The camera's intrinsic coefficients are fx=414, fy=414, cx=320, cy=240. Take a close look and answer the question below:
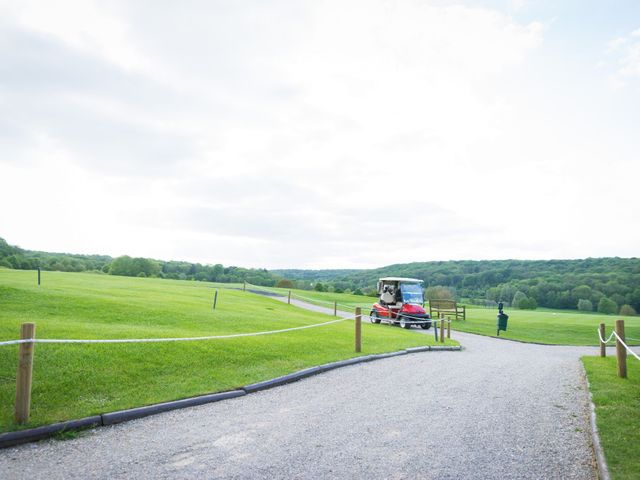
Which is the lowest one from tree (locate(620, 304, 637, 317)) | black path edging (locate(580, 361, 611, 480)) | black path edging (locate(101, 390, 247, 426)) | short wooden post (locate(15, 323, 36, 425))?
tree (locate(620, 304, 637, 317))

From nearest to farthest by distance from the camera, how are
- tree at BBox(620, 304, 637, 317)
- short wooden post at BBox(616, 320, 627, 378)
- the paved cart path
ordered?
the paved cart path → short wooden post at BBox(616, 320, 627, 378) → tree at BBox(620, 304, 637, 317)

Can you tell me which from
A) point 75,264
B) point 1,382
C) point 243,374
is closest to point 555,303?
point 243,374

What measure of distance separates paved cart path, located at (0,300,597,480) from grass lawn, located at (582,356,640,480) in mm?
274

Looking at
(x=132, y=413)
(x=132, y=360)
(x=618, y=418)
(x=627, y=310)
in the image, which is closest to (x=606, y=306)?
(x=627, y=310)

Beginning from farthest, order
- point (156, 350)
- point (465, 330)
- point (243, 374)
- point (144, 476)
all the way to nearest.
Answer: point (465, 330), point (156, 350), point (243, 374), point (144, 476)

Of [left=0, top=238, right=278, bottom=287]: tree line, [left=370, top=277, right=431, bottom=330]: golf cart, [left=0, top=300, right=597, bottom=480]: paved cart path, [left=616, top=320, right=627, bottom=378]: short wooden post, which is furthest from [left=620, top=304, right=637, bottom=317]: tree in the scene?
[left=0, top=238, right=278, bottom=287]: tree line

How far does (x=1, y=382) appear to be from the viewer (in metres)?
6.97

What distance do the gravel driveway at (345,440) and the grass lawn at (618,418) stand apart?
0.86 feet

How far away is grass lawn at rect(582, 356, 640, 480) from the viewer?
4.65 meters

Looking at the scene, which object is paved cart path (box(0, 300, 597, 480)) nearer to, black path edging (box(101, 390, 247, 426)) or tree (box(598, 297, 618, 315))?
black path edging (box(101, 390, 247, 426))

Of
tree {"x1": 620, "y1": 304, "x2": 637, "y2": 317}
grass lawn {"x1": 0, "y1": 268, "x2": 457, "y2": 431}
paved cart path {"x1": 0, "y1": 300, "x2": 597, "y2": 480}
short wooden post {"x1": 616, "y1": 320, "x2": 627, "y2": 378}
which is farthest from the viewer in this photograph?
tree {"x1": 620, "y1": 304, "x2": 637, "y2": 317}

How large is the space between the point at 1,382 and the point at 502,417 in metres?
8.32

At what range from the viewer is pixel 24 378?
19.0 feet

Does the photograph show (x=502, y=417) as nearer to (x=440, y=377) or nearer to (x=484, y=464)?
(x=484, y=464)
